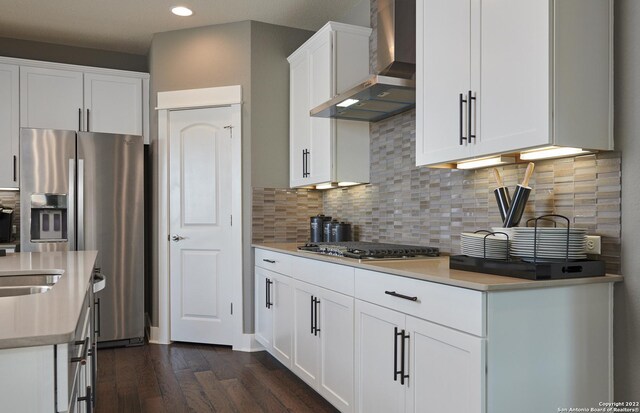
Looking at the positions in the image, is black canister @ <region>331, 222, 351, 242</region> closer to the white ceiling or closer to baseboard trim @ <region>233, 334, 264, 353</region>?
baseboard trim @ <region>233, 334, 264, 353</region>

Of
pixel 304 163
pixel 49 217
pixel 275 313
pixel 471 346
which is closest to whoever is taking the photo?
pixel 471 346

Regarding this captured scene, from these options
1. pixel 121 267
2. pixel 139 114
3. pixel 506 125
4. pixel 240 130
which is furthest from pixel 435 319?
pixel 139 114

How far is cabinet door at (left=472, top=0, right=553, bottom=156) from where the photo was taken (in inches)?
65.4

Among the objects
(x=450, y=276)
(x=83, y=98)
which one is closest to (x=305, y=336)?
(x=450, y=276)

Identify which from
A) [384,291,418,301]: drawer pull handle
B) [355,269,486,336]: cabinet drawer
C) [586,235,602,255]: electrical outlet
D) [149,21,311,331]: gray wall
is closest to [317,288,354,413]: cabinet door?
[355,269,486,336]: cabinet drawer

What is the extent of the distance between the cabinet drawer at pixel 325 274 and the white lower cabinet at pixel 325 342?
35mm

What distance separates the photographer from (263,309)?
3676 millimetres

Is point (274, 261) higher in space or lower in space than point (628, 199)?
lower

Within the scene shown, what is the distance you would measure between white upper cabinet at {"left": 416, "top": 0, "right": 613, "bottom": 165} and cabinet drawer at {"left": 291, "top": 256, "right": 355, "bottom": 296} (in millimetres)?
778

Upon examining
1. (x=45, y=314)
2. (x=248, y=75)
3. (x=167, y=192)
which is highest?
(x=248, y=75)

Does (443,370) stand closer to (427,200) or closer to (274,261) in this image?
(427,200)

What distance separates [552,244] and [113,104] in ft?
13.3

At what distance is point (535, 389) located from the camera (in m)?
1.61

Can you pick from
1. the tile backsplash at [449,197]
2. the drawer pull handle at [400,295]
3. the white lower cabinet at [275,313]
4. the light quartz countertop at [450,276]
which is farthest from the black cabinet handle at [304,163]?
the drawer pull handle at [400,295]
